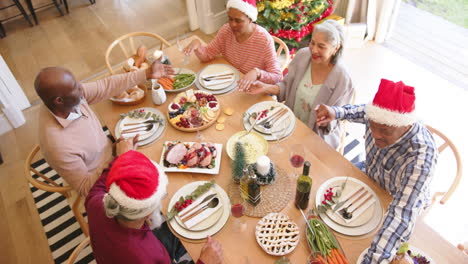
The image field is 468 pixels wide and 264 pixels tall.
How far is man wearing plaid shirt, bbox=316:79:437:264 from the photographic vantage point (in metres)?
1.40

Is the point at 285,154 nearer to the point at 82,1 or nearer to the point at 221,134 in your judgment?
the point at 221,134

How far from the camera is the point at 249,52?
2504 millimetres

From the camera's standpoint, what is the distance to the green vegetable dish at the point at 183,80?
2342 millimetres

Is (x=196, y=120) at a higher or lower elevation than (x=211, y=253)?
higher

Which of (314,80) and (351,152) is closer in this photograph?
(314,80)

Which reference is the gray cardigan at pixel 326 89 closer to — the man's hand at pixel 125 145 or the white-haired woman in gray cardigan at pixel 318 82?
the white-haired woman in gray cardigan at pixel 318 82

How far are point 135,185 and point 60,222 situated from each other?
1.81 metres

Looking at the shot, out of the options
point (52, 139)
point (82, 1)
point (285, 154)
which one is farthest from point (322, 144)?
point (82, 1)

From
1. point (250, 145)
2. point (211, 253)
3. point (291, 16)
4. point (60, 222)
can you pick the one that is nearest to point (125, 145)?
point (250, 145)

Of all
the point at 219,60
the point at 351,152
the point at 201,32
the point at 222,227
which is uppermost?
the point at 219,60

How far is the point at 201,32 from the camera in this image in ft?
15.0

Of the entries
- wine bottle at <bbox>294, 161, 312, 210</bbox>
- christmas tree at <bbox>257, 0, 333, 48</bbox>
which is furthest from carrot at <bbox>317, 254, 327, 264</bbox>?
christmas tree at <bbox>257, 0, 333, 48</bbox>

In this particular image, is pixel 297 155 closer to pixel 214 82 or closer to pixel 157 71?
pixel 214 82

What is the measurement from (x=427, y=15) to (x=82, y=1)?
5.28 metres
